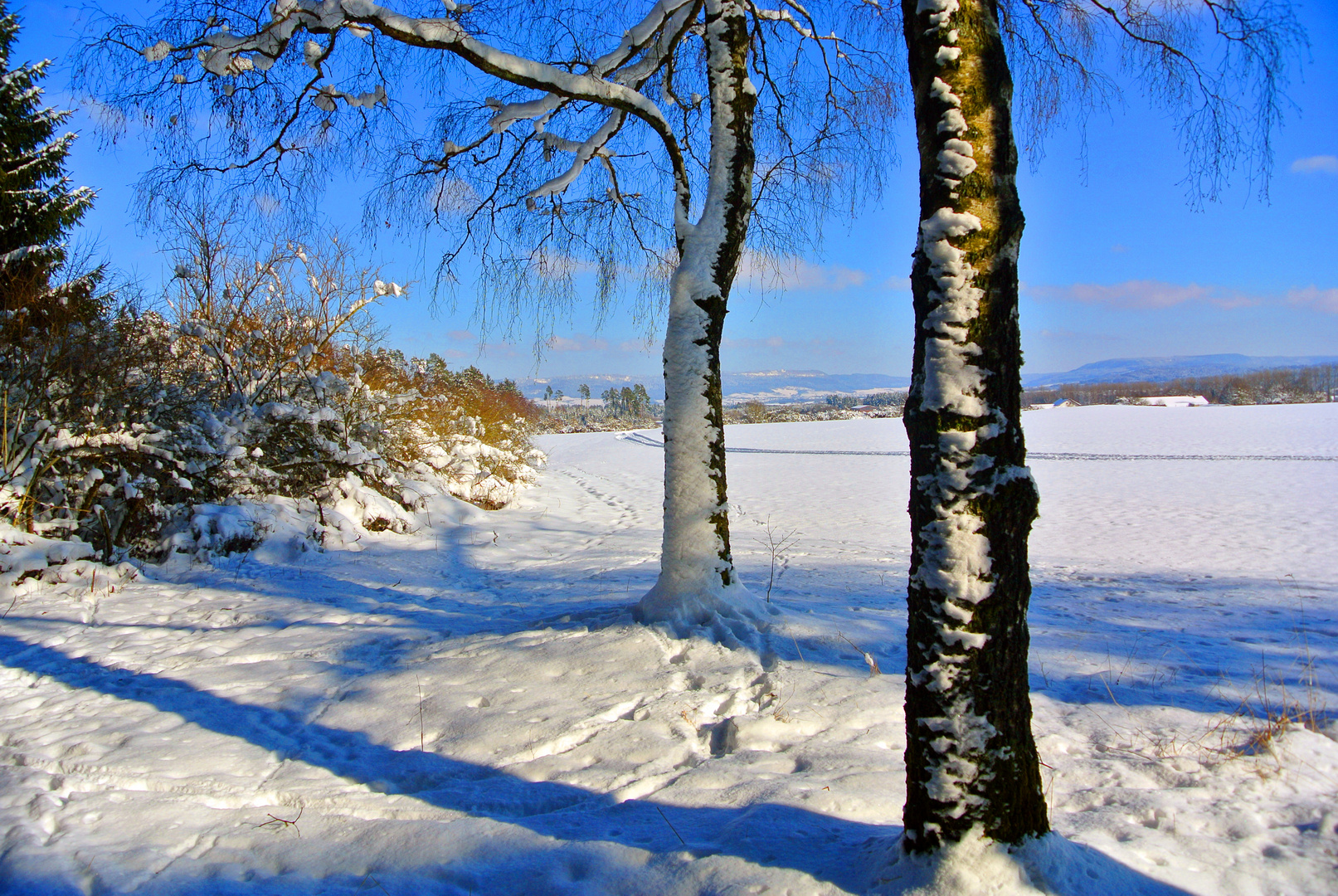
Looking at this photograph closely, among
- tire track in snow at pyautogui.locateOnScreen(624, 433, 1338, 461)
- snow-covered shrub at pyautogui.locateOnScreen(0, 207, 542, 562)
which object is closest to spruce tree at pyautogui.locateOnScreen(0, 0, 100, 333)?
snow-covered shrub at pyautogui.locateOnScreen(0, 207, 542, 562)

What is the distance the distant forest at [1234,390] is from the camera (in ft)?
232

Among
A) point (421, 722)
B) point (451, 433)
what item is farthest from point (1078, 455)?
point (421, 722)

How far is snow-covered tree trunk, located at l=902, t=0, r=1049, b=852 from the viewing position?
1925 millimetres

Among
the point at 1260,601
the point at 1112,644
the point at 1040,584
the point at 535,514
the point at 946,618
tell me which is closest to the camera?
the point at 946,618

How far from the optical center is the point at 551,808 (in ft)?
8.79

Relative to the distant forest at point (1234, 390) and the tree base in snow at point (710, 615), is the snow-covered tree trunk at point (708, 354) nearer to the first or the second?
the tree base in snow at point (710, 615)

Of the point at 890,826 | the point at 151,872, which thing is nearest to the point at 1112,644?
the point at 890,826

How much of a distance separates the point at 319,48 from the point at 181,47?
721 millimetres

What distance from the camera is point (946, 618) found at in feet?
6.36

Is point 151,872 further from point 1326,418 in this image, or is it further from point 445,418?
point 1326,418

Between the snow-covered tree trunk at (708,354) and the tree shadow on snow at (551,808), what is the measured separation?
1.86 m

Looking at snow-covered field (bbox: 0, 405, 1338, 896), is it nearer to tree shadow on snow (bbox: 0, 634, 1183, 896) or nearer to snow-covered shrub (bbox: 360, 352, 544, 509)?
tree shadow on snow (bbox: 0, 634, 1183, 896)

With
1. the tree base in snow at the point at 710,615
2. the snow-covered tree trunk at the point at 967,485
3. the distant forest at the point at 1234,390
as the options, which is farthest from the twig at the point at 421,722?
the distant forest at the point at 1234,390

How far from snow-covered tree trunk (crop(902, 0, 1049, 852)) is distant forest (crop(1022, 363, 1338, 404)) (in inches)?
3060
